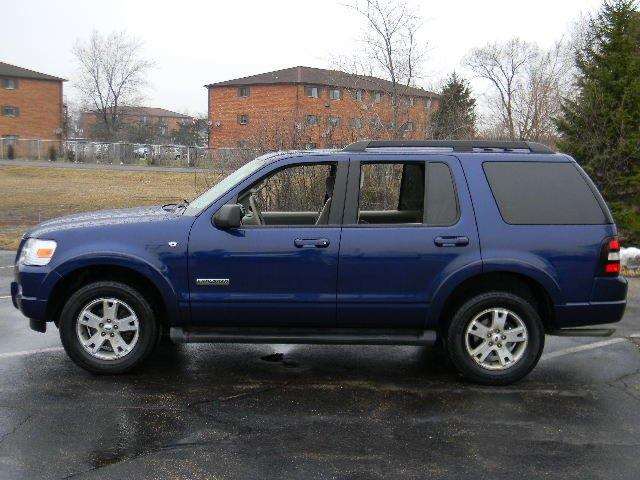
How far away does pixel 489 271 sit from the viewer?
5465 millimetres

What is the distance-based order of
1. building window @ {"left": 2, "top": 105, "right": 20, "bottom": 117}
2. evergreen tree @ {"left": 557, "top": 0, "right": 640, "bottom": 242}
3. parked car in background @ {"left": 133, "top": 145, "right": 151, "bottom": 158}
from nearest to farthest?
1. evergreen tree @ {"left": 557, "top": 0, "right": 640, "bottom": 242}
2. parked car in background @ {"left": 133, "top": 145, "right": 151, "bottom": 158}
3. building window @ {"left": 2, "top": 105, "right": 20, "bottom": 117}

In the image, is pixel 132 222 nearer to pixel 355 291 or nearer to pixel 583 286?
pixel 355 291

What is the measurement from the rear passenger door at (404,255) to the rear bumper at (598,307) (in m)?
0.89

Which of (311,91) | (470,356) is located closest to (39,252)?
(470,356)

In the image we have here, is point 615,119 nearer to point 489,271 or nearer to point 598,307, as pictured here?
point 598,307

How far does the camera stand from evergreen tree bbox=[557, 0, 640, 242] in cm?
1448

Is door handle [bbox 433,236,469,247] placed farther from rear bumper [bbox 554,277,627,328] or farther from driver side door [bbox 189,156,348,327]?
rear bumper [bbox 554,277,627,328]

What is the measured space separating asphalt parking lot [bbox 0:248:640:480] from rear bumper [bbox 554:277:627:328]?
551 mm

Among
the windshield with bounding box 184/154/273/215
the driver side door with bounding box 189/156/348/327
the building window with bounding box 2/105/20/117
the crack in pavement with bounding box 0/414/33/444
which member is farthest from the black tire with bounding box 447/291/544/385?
the building window with bounding box 2/105/20/117

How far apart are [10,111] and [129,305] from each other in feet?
221

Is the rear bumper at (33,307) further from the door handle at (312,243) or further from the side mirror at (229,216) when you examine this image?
the door handle at (312,243)

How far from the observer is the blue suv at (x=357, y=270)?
18.0ft

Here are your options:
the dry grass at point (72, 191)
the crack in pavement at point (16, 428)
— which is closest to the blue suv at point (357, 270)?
the crack in pavement at point (16, 428)

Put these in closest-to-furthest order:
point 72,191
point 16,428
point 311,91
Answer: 1. point 16,428
2. point 72,191
3. point 311,91
